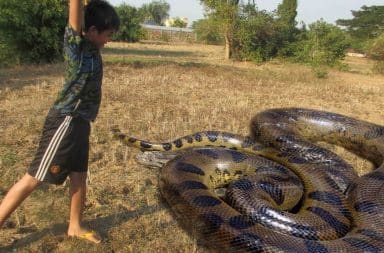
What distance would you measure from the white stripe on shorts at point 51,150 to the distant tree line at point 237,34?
12980mm

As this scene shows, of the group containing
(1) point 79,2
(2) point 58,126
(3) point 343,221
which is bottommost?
(3) point 343,221

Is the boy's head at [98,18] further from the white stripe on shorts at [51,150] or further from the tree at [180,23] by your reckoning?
the tree at [180,23]

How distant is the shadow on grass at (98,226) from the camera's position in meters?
4.07

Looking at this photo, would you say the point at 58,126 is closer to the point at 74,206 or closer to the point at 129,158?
the point at 74,206

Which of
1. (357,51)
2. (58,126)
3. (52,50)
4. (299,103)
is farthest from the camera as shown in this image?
(357,51)

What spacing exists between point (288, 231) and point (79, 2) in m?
2.93

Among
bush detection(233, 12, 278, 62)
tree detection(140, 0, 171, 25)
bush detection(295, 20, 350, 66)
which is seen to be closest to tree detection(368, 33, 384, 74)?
bush detection(295, 20, 350, 66)

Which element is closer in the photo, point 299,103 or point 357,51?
point 299,103

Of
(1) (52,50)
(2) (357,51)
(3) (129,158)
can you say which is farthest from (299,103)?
(2) (357,51)

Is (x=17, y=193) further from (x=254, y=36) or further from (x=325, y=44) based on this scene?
(x=254, y=36)

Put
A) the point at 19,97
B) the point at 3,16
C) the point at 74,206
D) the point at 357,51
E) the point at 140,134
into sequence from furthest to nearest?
the point at 357,51
the point at 3,16
the point at 19,97
the point at 140,134
the point at 74,206

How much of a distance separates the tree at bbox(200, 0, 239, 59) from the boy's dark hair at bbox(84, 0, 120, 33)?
20822mm

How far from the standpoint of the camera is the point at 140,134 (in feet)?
24.7

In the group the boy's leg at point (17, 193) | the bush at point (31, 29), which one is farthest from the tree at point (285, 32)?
the boy's leg at point (17, 193)
